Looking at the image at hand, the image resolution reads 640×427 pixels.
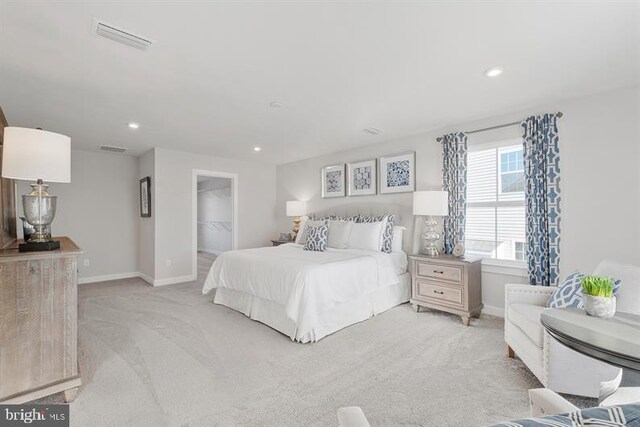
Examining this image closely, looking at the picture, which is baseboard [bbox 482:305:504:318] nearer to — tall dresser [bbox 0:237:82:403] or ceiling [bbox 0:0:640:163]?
ceiling [bbox 0:0:640:163]

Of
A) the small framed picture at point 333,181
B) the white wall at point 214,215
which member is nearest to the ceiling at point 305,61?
the small framed picture at point 333,181

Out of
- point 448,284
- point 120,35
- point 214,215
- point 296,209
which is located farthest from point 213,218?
point 120,35

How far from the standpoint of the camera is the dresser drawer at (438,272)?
3.22m

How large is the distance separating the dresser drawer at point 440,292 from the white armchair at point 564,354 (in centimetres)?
92

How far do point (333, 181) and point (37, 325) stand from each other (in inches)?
163

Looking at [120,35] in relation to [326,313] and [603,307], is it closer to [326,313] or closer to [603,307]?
[326,313]

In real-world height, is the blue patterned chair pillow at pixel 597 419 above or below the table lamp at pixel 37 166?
below

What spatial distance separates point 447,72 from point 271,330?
9.38ft

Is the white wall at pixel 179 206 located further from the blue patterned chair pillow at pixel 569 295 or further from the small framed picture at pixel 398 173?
the blue patterned chair pillow at pixel 569 295

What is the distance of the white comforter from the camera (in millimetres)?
2705

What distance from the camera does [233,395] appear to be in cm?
193

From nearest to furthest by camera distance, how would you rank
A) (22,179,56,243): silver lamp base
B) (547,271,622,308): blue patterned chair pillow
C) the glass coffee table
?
1. the glass coffee table
2. (22,179,56,243): silver lamp base
3. (547,271,622,308): blue patterned chair pillow

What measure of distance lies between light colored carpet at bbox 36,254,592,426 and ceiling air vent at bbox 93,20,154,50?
230cm

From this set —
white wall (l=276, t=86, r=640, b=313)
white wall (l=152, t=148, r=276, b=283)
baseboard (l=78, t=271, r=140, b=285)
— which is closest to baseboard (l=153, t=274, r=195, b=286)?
white wall (l=152, t=148, r=276, b=283)
